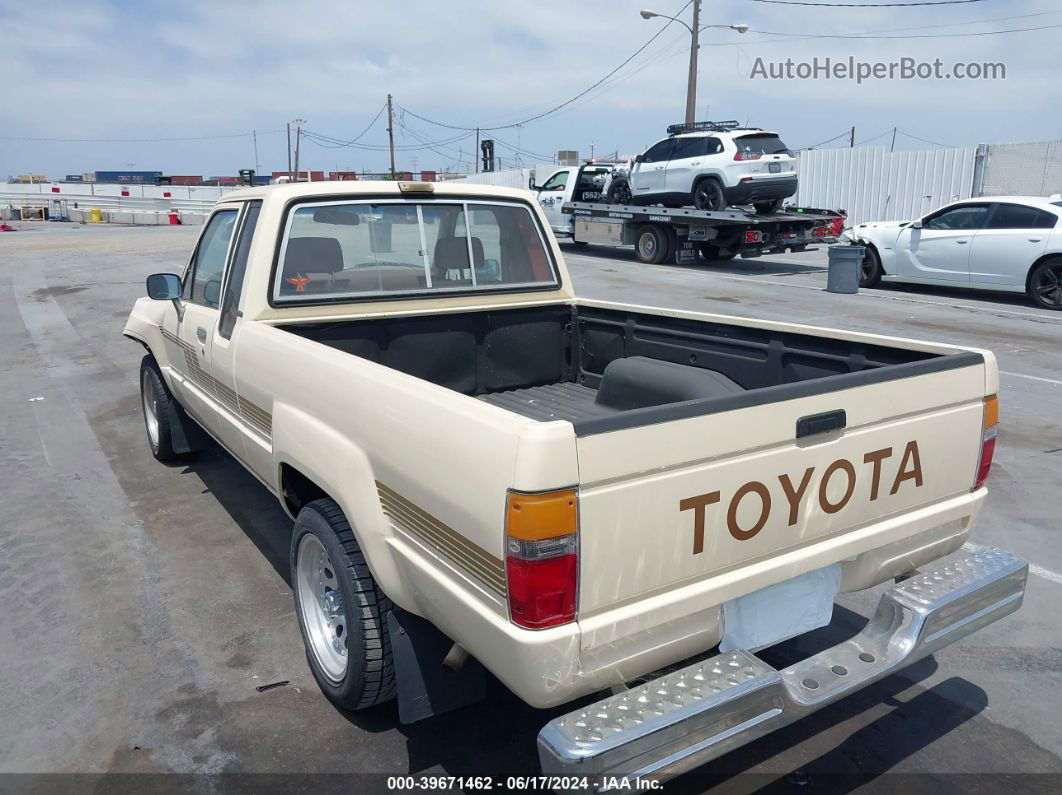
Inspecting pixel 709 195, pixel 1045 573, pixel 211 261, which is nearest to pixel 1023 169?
pixel 709 195

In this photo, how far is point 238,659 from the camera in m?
3.59

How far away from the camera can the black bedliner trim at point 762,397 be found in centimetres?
215

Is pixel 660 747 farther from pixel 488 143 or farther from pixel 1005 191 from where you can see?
pixel 488 143

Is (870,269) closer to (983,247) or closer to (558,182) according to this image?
(983,247)

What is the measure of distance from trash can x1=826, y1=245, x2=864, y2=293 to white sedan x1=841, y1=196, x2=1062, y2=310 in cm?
87

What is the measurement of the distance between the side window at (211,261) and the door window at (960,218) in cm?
1242

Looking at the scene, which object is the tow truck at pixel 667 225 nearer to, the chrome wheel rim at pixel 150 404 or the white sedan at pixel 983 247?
the white sedan at pixel 983 247

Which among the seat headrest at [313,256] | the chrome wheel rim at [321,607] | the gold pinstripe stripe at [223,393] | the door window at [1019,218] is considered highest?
the door window at [1019,218]

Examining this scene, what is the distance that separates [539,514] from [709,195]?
1682 centimetres

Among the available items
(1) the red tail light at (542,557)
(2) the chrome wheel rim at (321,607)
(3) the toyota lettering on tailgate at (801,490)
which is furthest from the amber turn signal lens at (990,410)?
(2) the chrome wheel rim at (321,607)

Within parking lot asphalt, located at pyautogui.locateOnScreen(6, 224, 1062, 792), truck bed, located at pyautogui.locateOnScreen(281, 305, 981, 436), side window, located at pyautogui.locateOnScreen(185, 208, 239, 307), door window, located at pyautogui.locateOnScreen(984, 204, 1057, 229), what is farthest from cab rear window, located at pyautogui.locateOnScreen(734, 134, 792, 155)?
side window, located at pyautogui.locateOnScreen(185, 208, 239, 307)

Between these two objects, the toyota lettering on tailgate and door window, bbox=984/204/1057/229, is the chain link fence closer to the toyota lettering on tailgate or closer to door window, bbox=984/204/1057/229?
door window, bbox=984/204/1057/229

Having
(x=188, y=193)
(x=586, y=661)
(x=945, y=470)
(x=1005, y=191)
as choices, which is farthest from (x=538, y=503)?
(x=188, y=193)

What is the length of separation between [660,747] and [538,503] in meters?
0.69
